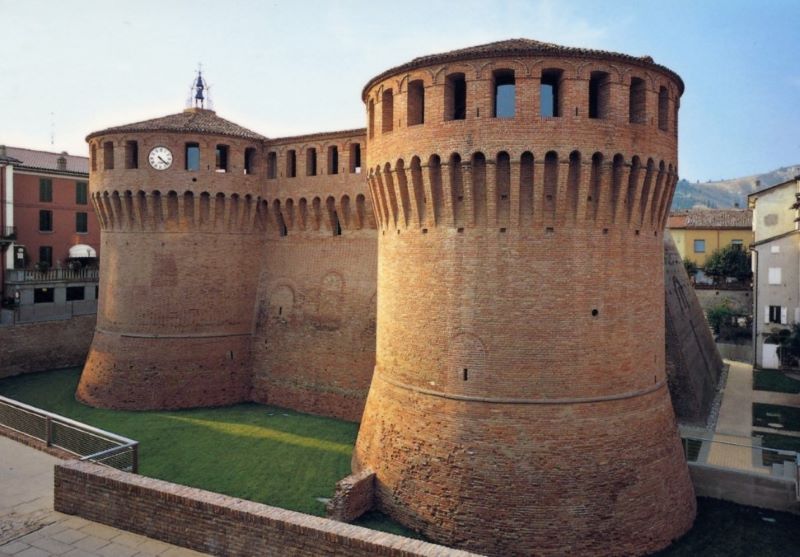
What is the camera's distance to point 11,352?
31281mm

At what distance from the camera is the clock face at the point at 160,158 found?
84.4ft

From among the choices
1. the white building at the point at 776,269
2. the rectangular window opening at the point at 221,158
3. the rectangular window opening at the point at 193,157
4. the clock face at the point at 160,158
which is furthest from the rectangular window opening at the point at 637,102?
the white building at the point at 776,269

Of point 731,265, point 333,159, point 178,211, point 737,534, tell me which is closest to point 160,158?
point 178,211

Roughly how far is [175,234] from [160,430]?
873 centimetres

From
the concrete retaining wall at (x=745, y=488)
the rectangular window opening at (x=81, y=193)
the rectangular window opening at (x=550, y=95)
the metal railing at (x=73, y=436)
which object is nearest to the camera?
the metal railing at (x=73, y=436)

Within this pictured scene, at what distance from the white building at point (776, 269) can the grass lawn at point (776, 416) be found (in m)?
10.3

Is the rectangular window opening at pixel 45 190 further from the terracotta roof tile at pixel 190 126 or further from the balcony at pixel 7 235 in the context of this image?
the terracotta roof tile at pixel 190 126

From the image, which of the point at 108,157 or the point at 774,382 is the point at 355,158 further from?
the point at 774,382

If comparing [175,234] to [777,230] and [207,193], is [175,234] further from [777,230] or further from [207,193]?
[777,230]

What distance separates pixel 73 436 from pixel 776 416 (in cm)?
2685

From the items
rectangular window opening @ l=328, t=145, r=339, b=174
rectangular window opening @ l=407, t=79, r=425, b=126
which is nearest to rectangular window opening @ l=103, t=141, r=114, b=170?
rectangular window opening @ l=328, t=145, r=339, b=174

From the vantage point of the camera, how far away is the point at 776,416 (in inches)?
1003

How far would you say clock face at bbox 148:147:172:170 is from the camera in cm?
2573

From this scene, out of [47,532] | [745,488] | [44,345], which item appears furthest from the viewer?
[44,345]
